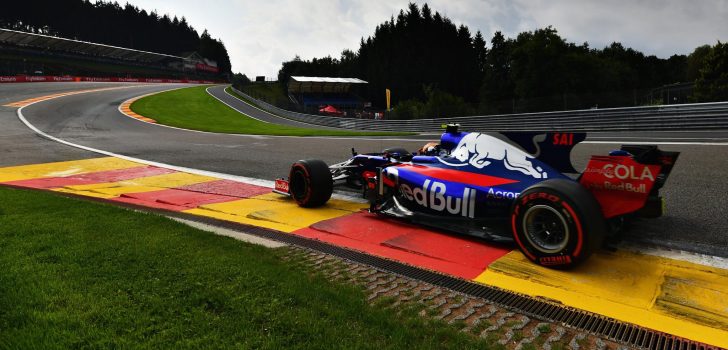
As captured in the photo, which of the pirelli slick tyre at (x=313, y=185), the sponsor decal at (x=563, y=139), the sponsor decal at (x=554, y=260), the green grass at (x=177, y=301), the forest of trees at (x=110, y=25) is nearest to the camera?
the green grass at (x=177, y=301)

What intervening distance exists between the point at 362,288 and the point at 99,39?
154 m

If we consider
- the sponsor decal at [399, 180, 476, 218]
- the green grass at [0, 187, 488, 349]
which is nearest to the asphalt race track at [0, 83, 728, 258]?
the sponsor decal at [399, 180, 476, 218]

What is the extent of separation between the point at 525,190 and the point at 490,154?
844 mm

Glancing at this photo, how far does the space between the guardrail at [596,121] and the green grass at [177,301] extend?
1978 centimetres

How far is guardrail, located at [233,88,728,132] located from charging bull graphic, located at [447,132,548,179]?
57.2 ft

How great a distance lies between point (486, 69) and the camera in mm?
70938

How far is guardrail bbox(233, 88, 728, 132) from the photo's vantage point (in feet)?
58.0

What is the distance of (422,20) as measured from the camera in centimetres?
7938

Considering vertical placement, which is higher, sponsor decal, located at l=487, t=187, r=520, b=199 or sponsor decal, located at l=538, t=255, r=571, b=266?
sponsor decal, located at l=487, t=187, r=520, b=199

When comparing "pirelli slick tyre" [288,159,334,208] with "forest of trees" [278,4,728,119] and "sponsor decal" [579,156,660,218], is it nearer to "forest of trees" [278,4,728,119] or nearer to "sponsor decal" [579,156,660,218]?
"sponsor decal" [579,156,660,218]

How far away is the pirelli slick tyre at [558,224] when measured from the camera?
3623 mm

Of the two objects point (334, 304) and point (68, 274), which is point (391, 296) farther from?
point (68, 274)

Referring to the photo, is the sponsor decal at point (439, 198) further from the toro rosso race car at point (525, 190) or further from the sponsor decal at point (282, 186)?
the sponsor decal at point (282, 186)

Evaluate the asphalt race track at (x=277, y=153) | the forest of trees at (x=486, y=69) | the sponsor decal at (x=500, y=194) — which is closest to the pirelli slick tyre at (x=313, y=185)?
the asphalt race track at (x=277, y=153)
